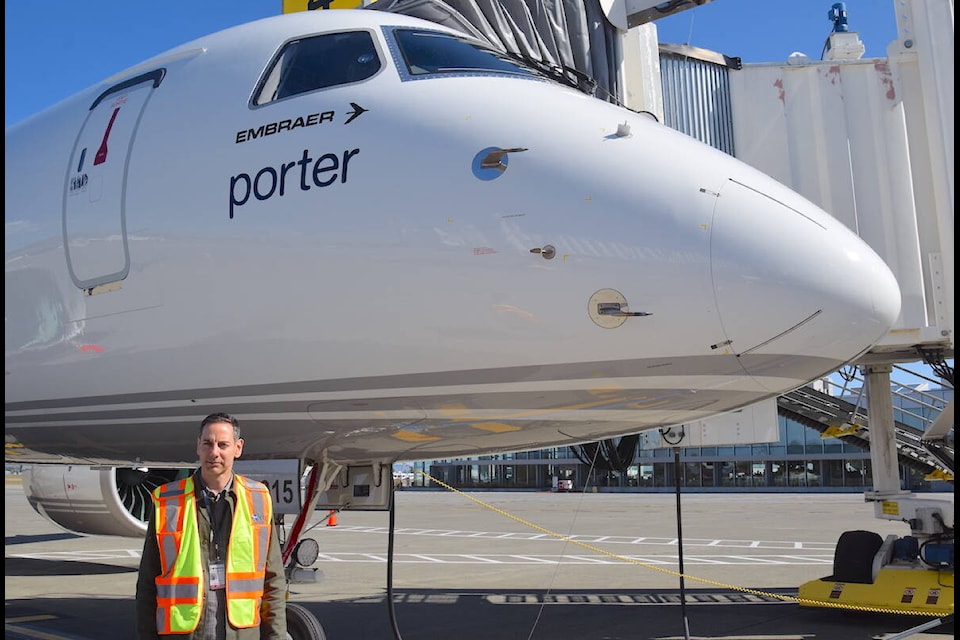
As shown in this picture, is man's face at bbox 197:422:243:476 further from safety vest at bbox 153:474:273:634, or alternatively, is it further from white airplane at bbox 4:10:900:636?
white airplane at bbox 4:10:900:636

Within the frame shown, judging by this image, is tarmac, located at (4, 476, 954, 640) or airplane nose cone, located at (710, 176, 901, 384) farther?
tarmac, located at (4, 476, 954, 640)

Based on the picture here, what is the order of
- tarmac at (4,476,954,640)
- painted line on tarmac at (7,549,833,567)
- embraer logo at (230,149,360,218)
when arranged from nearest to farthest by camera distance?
embraer logo at (230,149,360,218), tarmac at (4,476,954,640), painted line on tarmac at (7,549,833,567)

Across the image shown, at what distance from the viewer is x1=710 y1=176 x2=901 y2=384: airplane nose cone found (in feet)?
13.8

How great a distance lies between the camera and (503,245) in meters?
4.53

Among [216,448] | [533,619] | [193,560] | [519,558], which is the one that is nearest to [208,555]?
[193,560]

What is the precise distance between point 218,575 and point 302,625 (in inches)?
84.8

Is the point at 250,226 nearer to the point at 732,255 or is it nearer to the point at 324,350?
the point at 324,350

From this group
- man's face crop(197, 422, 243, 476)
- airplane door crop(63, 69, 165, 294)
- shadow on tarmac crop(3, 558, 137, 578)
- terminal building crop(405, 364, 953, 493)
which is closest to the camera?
man's face crop(197, 422, 243, 476)

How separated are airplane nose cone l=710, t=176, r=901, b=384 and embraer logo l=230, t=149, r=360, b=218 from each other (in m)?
1.96

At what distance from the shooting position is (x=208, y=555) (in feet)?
11.6

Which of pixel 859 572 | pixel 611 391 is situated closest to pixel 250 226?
pixel 611 391

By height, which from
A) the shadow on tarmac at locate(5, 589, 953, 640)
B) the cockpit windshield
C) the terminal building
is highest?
the cockpit windshield

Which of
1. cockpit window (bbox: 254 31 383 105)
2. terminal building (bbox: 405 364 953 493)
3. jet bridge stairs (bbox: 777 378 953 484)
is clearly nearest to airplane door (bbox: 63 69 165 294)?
cockpit window (bbox: 254 31 383 105)

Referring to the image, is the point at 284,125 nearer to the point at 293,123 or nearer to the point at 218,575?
the point at 293,123
